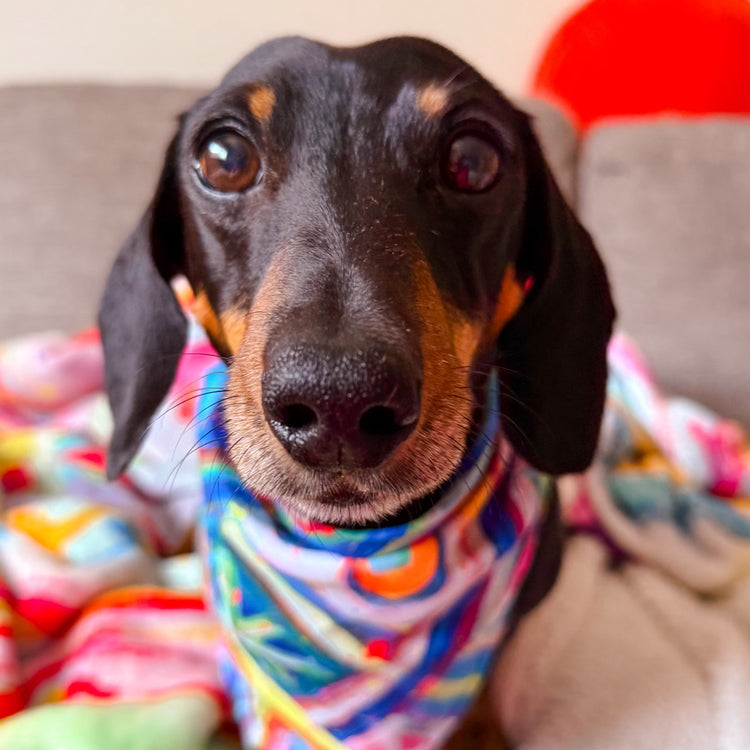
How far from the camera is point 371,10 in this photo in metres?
2.38

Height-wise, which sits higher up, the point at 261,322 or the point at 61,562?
the point at 261,322

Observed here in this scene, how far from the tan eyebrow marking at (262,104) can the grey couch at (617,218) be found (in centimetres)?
115

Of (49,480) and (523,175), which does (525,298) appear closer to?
(523,175)

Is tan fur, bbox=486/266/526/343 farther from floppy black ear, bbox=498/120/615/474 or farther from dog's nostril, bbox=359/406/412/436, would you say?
dog's nostril, bbox=359/406/412/436

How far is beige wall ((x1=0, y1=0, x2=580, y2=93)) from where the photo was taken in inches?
87.1

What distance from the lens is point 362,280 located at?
0.75 meters

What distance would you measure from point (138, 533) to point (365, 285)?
940mm

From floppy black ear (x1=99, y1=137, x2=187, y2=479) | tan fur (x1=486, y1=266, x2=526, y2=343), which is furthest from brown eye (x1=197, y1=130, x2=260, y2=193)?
tan fur (x1=486, y1=266, x2=526, y2=343)

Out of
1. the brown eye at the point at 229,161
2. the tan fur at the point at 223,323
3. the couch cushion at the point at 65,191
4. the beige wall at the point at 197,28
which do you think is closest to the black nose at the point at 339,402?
the tan fur at the point at 223,323

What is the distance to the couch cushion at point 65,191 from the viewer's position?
77.9 inches

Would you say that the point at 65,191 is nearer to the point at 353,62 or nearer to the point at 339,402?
the point at 353,62

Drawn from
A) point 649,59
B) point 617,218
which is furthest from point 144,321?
point 649,59

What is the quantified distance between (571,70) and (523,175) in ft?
5.40

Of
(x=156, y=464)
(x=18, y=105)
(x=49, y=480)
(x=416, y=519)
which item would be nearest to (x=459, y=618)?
(x=416, y=519)
